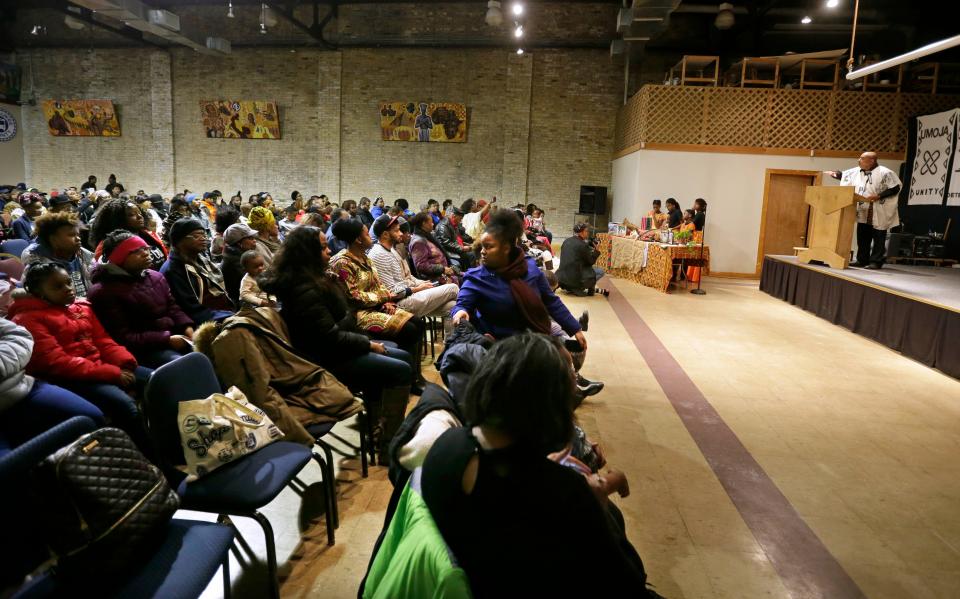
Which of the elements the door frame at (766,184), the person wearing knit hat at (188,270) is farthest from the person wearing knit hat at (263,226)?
the door frame at (766,184)

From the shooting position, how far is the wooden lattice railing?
988 centimetres

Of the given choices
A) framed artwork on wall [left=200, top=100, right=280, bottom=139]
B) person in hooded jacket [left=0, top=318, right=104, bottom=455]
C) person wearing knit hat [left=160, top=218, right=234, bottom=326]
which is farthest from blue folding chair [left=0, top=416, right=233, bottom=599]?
framed artwork on wall [left=200, top=100, right=280, bottom=139]

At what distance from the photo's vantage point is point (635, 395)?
170 inches

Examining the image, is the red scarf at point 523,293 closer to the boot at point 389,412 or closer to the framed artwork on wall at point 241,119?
the boot at point 389,412

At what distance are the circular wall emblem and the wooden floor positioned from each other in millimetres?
17554

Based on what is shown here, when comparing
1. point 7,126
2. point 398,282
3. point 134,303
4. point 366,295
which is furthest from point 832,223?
point 7,126

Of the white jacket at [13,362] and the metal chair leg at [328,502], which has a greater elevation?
the white jacket at [13,362]

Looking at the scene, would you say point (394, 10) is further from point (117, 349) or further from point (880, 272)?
point (117, 349)

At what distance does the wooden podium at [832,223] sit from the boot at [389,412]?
21.1 ft

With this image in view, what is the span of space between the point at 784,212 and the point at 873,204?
3341mm

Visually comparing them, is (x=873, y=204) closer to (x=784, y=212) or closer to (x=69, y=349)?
(x=784, y=212)

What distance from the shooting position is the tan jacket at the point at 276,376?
7.55 feet

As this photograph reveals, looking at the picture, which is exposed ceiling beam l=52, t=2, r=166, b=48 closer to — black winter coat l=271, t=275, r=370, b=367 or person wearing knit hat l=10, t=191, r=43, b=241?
person wearing knit hat l=10, t=191, r=43, b=241

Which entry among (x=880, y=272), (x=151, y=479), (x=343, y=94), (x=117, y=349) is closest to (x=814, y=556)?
(x=151, y=479)
